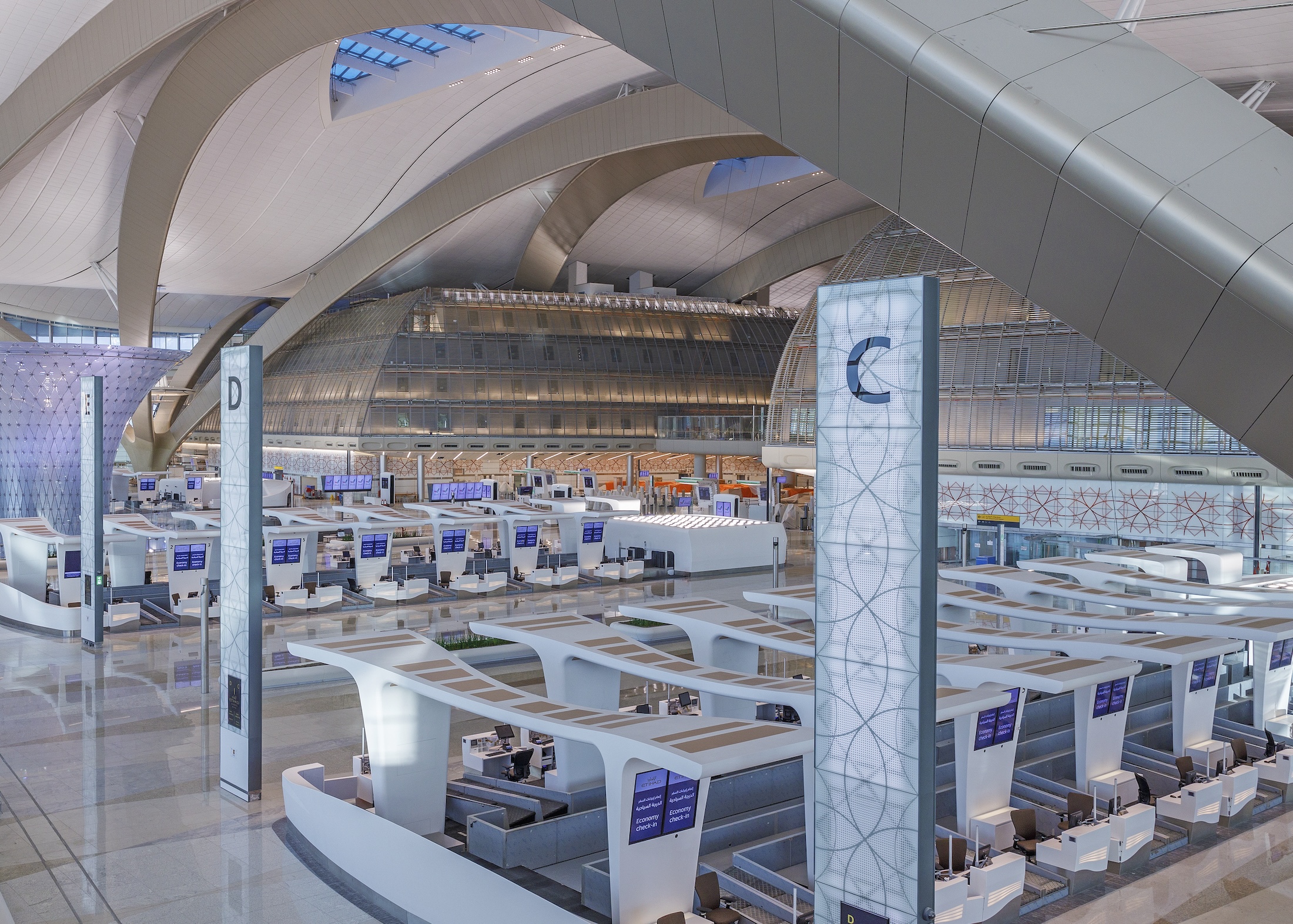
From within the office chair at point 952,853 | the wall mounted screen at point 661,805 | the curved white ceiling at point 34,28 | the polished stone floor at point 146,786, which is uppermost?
the curved white ceiling at point 34,28

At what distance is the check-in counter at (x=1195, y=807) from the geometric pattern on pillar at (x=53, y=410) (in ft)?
100

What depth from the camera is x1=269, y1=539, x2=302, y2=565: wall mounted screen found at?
2633cm

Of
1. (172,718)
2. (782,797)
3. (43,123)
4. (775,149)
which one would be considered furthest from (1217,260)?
(775,149)

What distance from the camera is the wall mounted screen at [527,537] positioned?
3075 centimetres

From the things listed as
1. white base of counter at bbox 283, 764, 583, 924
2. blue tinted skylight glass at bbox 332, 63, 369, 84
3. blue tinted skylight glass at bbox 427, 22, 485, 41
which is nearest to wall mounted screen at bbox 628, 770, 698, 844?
white base of counter at bbox 283, 764, 583, 924

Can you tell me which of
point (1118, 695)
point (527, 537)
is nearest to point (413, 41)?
point (527, 537)

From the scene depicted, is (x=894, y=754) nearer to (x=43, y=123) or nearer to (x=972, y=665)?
(x=972, y=665)

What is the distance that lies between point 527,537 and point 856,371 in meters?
24.8

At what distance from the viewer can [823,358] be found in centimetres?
680

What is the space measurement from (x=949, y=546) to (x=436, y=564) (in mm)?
14519

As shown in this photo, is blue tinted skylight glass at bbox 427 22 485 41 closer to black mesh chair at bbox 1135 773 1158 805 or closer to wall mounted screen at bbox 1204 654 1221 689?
wall mounted screen at bbox 1204 654 1221 689

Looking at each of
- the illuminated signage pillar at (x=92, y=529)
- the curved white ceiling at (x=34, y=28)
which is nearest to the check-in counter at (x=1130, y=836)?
the illuminated signage pillar at (x=92, y=529)

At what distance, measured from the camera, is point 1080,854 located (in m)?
11.1

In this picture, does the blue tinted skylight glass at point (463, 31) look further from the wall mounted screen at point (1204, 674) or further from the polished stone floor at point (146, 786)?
the wall mounted screen at point (1204, 674)
